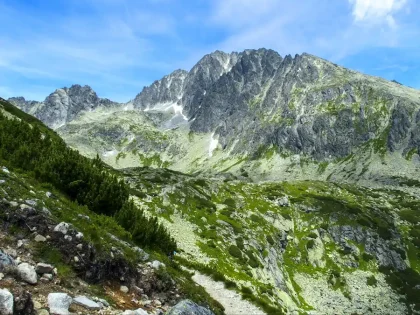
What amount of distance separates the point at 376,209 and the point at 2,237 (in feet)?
337

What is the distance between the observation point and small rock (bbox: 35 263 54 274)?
11312 mm

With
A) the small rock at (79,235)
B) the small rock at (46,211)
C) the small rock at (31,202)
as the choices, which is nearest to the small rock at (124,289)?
the small rock at (79,235)

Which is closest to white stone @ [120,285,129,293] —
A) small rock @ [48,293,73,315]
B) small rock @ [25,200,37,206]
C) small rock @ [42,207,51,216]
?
small rock @ [48,293,73,315]

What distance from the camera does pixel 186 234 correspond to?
48.8 m

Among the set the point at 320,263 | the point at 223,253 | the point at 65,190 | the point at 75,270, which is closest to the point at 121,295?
the point at 75,270

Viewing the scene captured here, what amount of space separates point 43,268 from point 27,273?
101cm

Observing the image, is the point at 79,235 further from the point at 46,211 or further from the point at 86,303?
the point at 86,303

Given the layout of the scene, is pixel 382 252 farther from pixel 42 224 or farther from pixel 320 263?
pixel 42 224

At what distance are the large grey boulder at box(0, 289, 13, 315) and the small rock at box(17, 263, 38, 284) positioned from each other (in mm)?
1964

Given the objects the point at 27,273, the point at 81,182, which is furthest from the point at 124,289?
the point at 81,182

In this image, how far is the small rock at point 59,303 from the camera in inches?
377

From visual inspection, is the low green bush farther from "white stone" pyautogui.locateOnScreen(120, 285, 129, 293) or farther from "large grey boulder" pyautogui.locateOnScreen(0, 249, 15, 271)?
"large grey boulder" pyautogui.locateOnScreen(0, 249, 15, 271)

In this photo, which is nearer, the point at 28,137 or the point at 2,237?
the point at 2,237

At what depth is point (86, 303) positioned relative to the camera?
1079cm
